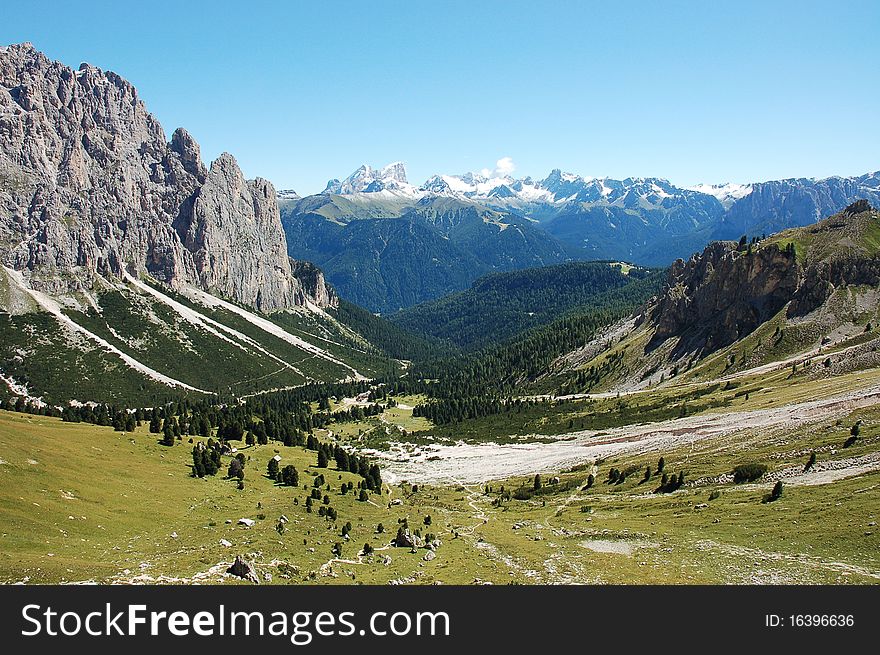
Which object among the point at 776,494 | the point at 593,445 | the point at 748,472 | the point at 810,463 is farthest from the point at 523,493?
the point at 810,463

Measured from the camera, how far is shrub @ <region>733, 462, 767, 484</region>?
7456 cm

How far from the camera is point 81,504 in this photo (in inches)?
2352

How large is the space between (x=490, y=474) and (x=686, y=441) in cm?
4220

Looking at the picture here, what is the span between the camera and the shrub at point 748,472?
74.6 meters

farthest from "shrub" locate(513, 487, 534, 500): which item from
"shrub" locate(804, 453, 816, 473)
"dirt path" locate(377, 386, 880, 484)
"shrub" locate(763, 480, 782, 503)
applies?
"shrub" locate(804, 453, 816, 473)

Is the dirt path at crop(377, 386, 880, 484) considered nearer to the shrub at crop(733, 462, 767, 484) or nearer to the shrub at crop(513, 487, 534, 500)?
the shrub at crop(513, 487, 534, 500)

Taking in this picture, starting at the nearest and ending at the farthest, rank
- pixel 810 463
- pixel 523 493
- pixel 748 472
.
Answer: pixel 810 463
pixel 748 472
pixel 523 493

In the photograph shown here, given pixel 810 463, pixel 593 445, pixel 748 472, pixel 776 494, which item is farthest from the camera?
pixel 593 445

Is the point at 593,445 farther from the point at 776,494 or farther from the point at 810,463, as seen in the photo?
the point at 776,494

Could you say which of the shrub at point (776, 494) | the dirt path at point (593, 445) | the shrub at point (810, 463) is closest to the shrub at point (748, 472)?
the shrub at point (810, 463)

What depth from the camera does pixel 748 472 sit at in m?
75.3

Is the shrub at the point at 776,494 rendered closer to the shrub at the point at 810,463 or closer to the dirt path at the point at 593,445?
the shrub at the point at 810,463

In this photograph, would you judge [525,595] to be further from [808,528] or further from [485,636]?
[808,528]

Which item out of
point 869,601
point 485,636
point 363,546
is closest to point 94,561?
point 363,546
